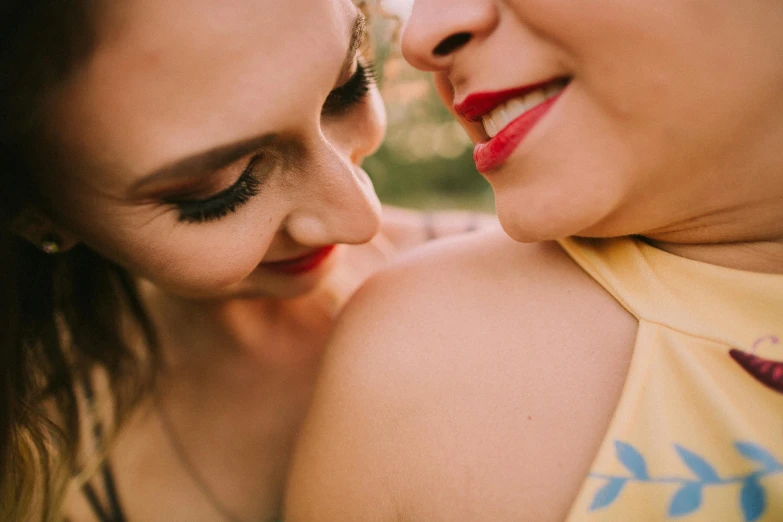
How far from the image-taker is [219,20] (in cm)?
92

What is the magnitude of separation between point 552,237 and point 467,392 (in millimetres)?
284

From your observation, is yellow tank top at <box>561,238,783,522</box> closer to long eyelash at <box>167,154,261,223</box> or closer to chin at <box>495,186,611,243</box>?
chin at <box>495,186,611,243</box>

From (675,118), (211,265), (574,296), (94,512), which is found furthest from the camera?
(94,512)

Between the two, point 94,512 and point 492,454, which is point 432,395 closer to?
point 492,454

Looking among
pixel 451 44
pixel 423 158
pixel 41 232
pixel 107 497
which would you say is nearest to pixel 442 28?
pixel 451 44

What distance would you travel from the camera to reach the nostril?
37.4 inches

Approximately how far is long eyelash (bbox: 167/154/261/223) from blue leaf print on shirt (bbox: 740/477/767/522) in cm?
91

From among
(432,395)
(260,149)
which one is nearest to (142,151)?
(260,149)

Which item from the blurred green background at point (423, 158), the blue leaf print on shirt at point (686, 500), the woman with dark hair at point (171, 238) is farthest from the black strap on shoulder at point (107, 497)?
the blurred green background at point (423, 158)

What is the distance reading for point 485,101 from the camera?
3.22 feet

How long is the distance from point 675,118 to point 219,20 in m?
0.70

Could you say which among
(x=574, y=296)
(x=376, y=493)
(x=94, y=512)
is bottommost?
(x=94, y=512)

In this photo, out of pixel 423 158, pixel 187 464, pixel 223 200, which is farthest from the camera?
pixel 423 158

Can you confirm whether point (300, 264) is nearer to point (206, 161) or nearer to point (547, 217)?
point (206, 161)
